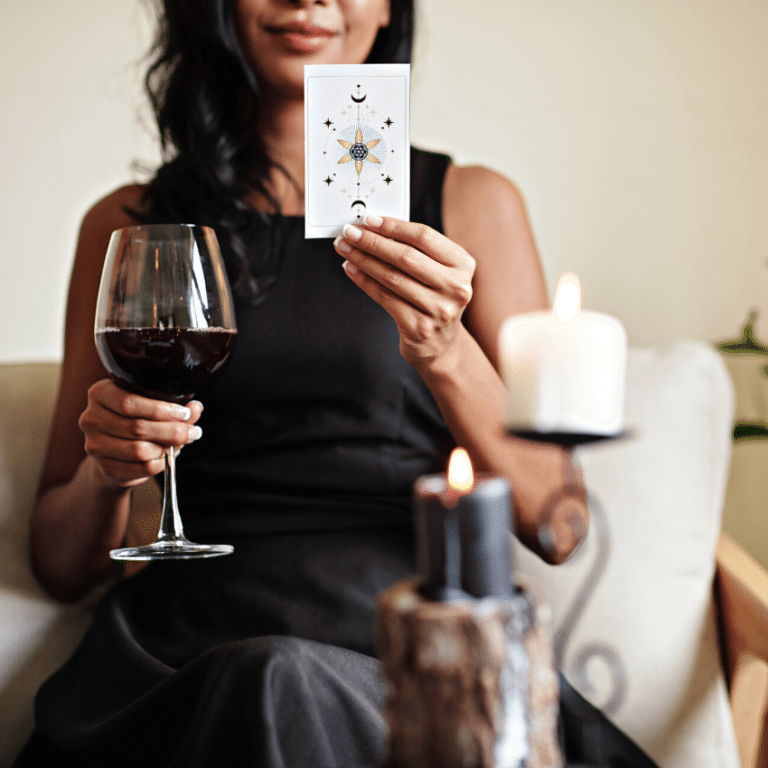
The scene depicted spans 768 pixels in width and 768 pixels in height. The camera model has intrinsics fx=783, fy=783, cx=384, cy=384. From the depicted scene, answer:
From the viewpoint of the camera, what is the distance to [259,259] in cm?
118

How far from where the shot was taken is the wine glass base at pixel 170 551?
2.40ft

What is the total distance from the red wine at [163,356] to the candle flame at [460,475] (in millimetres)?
503

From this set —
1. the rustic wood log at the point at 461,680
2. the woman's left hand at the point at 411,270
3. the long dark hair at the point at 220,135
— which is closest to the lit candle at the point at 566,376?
the rustic wood log at the point at 461,680

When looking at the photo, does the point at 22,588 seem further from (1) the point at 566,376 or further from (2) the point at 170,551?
(1) the point at 566,376

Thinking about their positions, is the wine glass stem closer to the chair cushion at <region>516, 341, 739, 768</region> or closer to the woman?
the woman

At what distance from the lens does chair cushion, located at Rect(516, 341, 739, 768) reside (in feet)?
4.20

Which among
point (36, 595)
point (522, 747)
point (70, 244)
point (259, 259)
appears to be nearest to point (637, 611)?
point (259, 259)

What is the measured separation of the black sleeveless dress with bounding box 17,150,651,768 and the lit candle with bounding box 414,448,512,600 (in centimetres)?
39

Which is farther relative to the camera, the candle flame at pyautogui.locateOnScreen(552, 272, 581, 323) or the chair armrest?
the chair armrest

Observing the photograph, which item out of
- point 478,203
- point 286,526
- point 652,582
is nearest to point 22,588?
point 286,526

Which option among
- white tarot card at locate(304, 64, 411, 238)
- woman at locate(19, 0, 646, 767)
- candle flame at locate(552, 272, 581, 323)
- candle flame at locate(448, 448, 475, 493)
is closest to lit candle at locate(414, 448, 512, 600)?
candle flame at locate(448, 448, 475, 493)

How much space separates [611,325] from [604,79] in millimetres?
1637

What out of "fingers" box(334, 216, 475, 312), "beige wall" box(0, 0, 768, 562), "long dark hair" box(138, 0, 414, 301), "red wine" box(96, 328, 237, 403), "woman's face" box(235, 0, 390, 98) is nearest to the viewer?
"fingers" box(334, 216, 475, 312)

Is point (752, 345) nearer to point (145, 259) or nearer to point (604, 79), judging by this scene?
point (604, 79)
